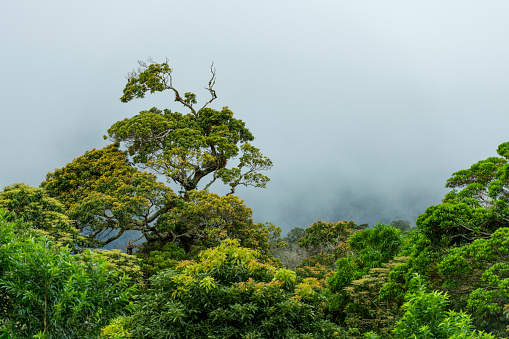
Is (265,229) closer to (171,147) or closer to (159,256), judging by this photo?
(159,256)

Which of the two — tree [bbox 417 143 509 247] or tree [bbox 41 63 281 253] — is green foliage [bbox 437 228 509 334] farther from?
tree [bbox 41 63 281 253]

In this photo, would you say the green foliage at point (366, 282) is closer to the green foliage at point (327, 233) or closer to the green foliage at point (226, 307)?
the green foliage at point (226, 307)

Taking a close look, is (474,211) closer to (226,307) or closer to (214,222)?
(226,307)

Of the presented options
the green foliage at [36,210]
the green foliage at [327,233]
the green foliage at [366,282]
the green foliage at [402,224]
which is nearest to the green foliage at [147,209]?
the green foliage at [36,210]

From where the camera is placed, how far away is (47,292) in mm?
4016

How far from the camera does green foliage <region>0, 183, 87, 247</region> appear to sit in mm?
12508

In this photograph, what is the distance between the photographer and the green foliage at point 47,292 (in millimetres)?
3943

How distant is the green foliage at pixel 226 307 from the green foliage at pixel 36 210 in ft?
26.2

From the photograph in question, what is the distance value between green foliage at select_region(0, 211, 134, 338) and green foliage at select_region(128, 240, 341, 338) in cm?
156

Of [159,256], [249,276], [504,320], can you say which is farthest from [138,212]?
[504,320]

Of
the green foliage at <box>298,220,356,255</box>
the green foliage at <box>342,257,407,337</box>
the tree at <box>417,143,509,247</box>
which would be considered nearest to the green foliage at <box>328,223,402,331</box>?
the green foliage at <box>342,257,407,337</box>

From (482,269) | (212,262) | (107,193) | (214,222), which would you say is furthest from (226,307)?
(107,193)

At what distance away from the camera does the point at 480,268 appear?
25.4 feet

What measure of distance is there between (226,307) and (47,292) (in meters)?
2.62
